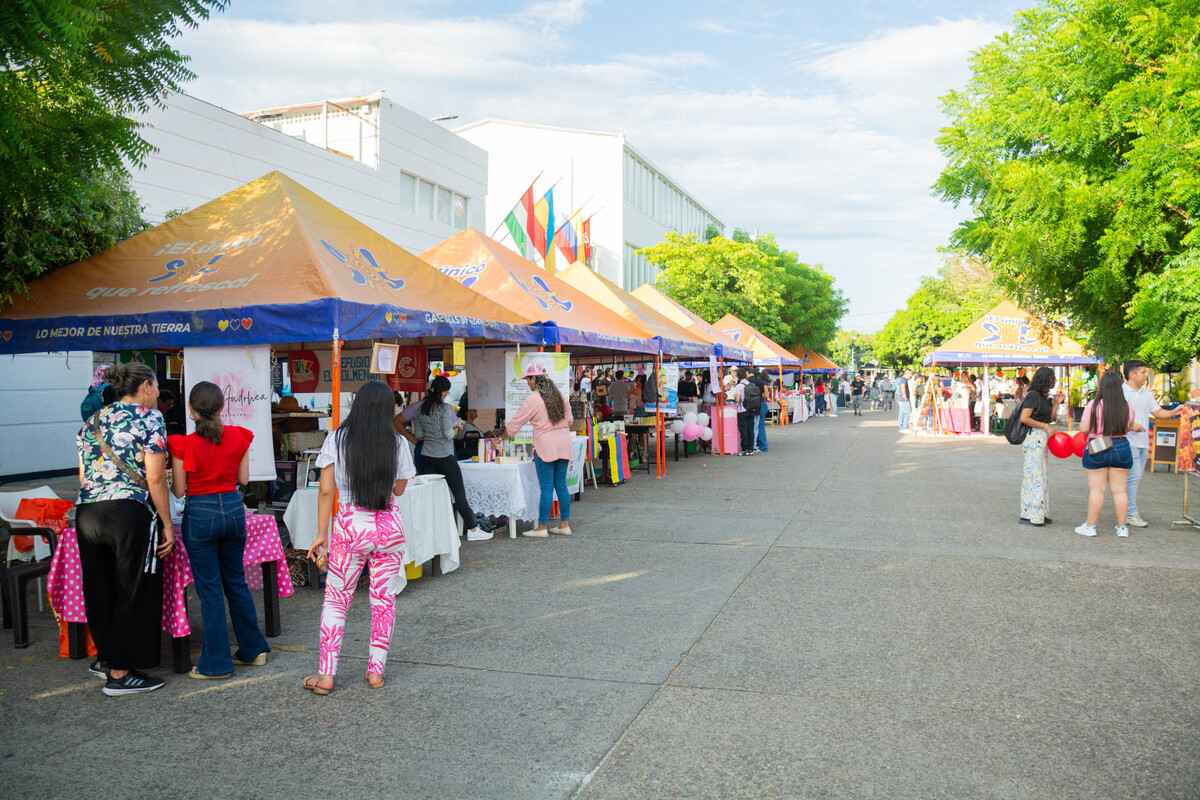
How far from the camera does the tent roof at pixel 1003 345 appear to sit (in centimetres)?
2598

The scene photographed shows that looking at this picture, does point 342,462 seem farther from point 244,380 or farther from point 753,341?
point 753,341

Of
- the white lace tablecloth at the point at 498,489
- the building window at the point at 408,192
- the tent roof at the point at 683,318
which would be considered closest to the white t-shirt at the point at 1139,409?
the white lace tablecloth at the point at 498,489

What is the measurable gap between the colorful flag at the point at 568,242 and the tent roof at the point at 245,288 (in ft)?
117

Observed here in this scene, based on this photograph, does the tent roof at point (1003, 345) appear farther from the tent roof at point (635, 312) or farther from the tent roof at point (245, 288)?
the tent roof at point (245, 288)

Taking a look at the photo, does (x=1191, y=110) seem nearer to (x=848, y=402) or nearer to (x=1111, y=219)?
(x=1111, y=219)

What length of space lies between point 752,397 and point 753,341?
1019cm

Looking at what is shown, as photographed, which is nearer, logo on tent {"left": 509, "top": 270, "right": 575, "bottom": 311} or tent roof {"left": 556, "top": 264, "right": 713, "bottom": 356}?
logo on tent {"left": 509, "top": 270, "right": 575, "bottom": 311}

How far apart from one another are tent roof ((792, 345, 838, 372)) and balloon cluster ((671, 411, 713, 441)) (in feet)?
101

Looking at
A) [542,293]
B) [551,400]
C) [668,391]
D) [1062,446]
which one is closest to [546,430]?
[551,400]

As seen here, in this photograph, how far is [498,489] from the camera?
983cm

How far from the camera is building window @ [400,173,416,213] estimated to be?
27.7 m

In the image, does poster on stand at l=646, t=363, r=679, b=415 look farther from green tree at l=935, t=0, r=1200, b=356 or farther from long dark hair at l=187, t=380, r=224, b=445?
long dark hair at l=187, t=380, r=224, b=445

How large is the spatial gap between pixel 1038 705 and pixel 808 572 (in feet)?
10.8

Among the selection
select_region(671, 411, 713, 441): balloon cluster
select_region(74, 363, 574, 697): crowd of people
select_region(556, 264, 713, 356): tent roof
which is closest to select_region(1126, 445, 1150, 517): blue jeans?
select_region(556, 264, 713, 356): tent roof
